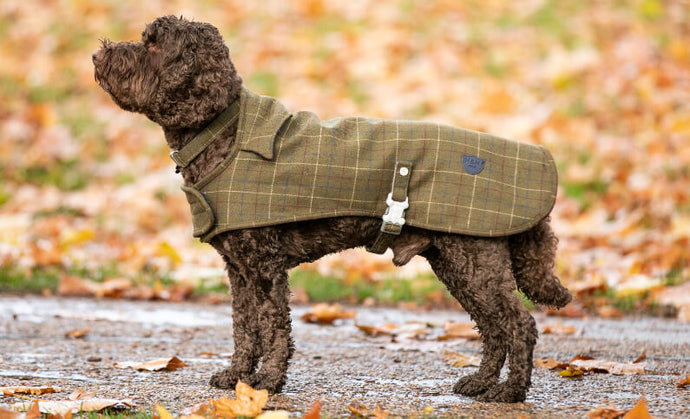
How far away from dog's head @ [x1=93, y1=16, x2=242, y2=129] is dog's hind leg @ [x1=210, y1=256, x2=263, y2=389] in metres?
0.83

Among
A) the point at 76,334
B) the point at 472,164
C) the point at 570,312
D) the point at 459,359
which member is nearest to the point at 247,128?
the point at 472,164

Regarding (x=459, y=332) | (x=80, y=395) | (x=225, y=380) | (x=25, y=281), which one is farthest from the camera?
(x=25, y=281)

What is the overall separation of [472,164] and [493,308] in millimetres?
736

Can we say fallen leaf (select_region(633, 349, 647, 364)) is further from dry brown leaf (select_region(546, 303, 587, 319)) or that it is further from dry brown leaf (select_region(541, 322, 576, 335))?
dry brown leaf (select_region(546, 303, 587, 319))

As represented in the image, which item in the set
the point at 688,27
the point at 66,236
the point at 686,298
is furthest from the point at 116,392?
the point at 688,27

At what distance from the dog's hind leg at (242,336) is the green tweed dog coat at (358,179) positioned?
39 centimetres

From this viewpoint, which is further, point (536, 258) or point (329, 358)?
point (329, 358)

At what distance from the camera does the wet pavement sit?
3.89 m

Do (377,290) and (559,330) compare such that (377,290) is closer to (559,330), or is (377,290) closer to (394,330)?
(394,330)

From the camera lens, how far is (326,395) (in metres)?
4.02

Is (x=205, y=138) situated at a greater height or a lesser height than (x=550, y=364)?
greater

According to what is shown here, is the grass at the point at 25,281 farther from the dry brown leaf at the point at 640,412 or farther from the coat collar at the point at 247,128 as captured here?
the dry brown leaf at the point at 640,412

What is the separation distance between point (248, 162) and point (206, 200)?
28cm

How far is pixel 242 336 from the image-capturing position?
14.1ft
